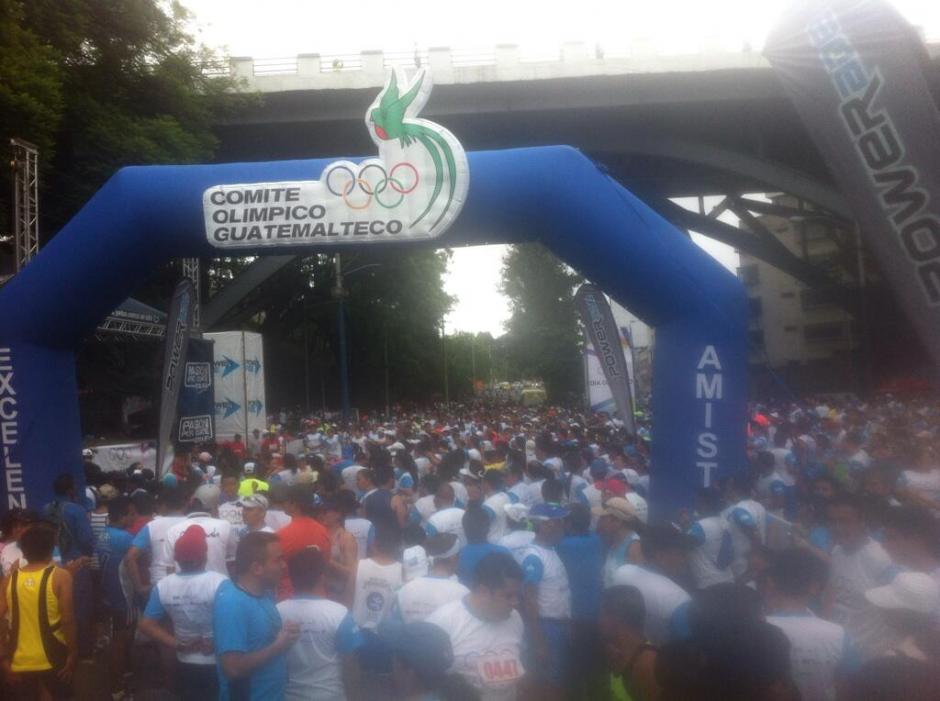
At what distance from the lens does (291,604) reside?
4.27 metres

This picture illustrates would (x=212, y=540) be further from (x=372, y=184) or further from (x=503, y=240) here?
(x=503, y=240)

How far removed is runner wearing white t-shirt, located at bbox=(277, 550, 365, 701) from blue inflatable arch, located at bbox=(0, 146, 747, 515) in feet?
13.2

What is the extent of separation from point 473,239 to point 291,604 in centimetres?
497

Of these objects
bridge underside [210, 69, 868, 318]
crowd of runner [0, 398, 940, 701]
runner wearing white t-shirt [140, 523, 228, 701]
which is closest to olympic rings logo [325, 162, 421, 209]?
crowd of runner [0, 398, 940, 701]

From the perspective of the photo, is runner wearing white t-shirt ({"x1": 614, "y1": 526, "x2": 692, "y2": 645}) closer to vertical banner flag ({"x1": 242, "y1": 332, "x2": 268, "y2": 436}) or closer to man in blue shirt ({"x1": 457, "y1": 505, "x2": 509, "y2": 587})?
man in blue shirt ({"x1": 457, "y1": 505, "x2": 509, "y2": 587})

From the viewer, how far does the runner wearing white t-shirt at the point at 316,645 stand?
13.8 feet

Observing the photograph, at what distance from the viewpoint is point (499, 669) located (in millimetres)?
3893

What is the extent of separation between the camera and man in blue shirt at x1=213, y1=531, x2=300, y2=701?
4.03 meters

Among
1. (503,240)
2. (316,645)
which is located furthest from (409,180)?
(316,645)

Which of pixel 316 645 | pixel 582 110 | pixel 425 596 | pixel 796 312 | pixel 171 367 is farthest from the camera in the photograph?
pixel 796 312

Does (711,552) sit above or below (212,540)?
below

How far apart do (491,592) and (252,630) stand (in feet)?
3.54

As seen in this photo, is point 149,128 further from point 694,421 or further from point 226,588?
point 226,588

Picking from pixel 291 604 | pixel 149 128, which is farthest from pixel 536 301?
pixel 291 604
